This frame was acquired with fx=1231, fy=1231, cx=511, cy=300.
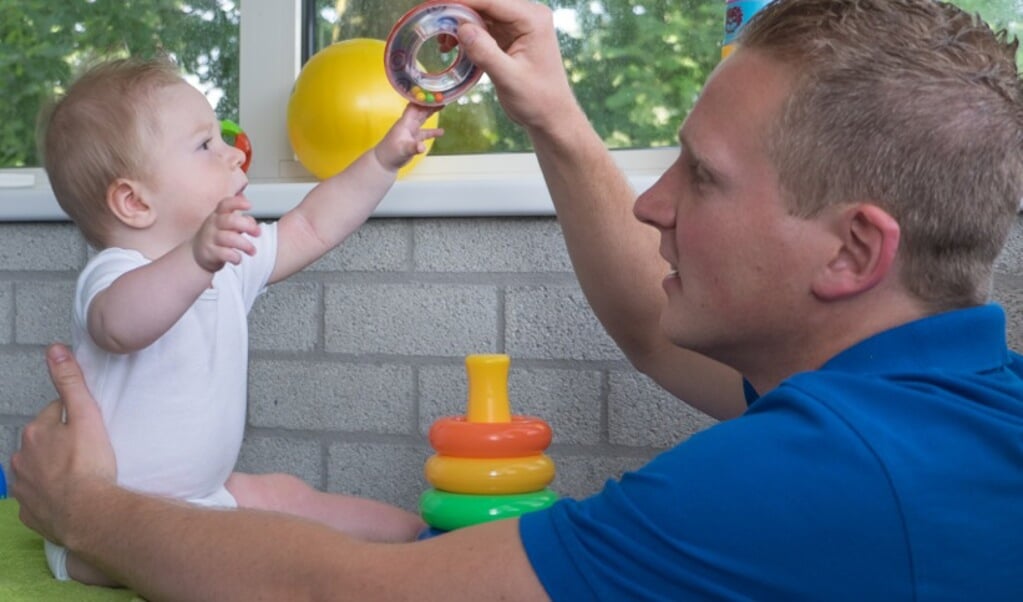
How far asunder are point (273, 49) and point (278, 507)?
3.24 ft

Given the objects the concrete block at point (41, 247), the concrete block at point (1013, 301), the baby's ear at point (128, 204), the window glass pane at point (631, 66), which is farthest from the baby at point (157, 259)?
the concrete block at point (1013, 301)

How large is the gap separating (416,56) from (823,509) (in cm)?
90

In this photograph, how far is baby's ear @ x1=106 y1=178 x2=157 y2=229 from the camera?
1.71 meters

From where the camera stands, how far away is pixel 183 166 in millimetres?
1749

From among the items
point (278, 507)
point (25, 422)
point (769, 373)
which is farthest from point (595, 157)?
point (25, 422)

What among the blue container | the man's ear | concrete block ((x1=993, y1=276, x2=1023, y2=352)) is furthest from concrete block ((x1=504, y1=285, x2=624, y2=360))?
the man's ear

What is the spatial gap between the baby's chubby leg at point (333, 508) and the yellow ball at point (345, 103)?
62 cm

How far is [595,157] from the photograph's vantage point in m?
1.65

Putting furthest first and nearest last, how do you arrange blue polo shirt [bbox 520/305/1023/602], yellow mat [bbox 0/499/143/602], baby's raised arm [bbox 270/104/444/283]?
baby's raised arm [bbox 270/104/444/283], yellow mat [bbox 0/499/143/602], blue polo shirt [bbox 520/305/1023/602]

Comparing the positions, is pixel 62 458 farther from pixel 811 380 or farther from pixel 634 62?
pixel 634 62

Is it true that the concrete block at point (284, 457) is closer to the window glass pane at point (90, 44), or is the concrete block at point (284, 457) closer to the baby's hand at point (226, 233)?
the window glass pane at point (90, 44)

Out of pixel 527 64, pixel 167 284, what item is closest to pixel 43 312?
pixel 167 284

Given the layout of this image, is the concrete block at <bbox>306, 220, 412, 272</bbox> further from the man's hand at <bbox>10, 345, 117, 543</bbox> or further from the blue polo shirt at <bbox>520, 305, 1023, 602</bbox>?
the blue polo shirt at <bbox>520, 305, 1023, 602</bbox>

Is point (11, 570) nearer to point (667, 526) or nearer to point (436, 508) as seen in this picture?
point (436, 508)
